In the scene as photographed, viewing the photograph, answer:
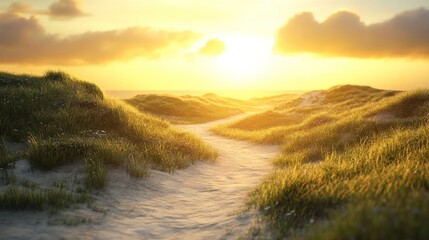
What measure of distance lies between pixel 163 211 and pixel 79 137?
16.0ft

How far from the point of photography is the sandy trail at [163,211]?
6.55m

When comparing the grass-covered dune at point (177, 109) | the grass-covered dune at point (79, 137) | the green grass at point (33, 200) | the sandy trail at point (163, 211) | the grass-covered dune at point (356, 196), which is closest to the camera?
the grass-covered dune at point (356, 196)

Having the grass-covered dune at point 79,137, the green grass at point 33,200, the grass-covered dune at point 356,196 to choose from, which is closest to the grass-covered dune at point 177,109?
the grass-covered dune at point 79,137

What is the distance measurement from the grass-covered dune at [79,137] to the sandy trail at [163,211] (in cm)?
52

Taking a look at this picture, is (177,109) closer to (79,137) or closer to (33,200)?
(79,137)

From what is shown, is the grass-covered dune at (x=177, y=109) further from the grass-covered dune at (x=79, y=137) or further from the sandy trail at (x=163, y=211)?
the sandy trail at (x=163, y=211)

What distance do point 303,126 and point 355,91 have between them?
31.7 m

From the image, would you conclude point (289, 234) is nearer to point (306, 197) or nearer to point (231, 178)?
point (306, 197)

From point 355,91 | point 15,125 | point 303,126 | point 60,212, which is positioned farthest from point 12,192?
point 355,91

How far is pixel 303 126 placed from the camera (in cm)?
2320

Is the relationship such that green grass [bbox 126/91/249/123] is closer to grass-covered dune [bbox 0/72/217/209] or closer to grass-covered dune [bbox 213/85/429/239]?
grass-covered dune [bbox 0/72/217/209]

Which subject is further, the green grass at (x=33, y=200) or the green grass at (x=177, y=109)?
the green grass at (x=177, y=109)

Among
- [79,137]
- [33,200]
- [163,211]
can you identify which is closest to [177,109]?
[79,137]

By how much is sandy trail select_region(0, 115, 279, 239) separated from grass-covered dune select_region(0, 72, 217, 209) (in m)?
0.52
